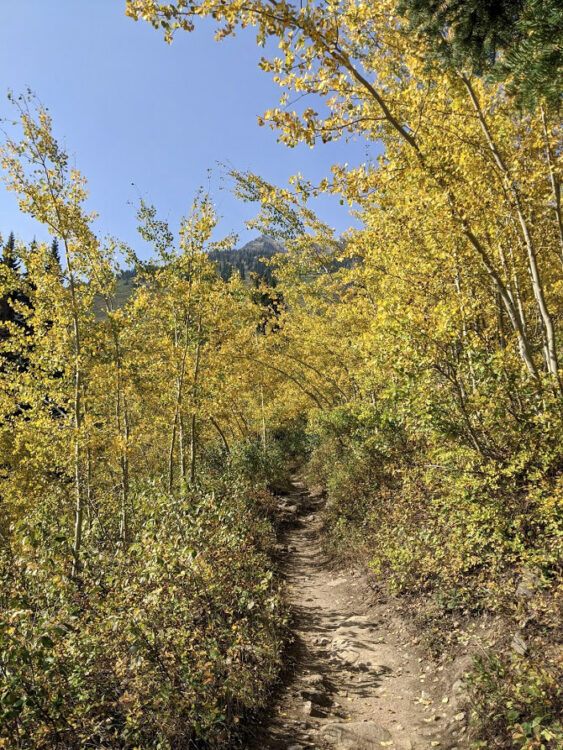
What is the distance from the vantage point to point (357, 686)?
5.65 metres

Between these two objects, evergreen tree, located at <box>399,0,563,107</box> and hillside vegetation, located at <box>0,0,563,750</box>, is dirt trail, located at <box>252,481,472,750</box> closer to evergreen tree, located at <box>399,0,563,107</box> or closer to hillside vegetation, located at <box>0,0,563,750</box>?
hillside vegetation, located at <box>0,0,563,750</box>

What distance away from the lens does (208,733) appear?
4062 mm

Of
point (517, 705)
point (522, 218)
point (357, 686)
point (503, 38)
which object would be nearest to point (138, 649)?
point (357, 686)

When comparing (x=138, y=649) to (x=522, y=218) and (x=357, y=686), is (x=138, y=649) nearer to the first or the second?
(x=357, y=686)

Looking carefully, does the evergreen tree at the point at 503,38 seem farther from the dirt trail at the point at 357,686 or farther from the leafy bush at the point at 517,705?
the dirt trail at the point at 357,686

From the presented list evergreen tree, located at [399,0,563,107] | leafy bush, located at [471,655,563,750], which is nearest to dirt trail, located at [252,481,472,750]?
leafy bush, located at [471,655,563,750]

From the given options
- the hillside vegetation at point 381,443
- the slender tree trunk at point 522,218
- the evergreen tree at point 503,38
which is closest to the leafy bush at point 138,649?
the hillside vegetation at point 381,443

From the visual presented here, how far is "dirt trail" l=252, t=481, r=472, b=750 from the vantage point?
449cm

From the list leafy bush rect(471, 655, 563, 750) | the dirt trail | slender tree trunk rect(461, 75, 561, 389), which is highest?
slender tree trunk rect(461, 75, 561, 389)

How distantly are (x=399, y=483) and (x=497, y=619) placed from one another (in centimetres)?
471

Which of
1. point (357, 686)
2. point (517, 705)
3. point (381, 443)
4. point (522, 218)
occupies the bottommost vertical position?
point (357, 686)

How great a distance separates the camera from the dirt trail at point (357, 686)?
449 cm

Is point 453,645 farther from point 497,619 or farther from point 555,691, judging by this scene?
point 555,691

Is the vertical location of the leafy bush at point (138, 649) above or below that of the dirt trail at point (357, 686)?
above
